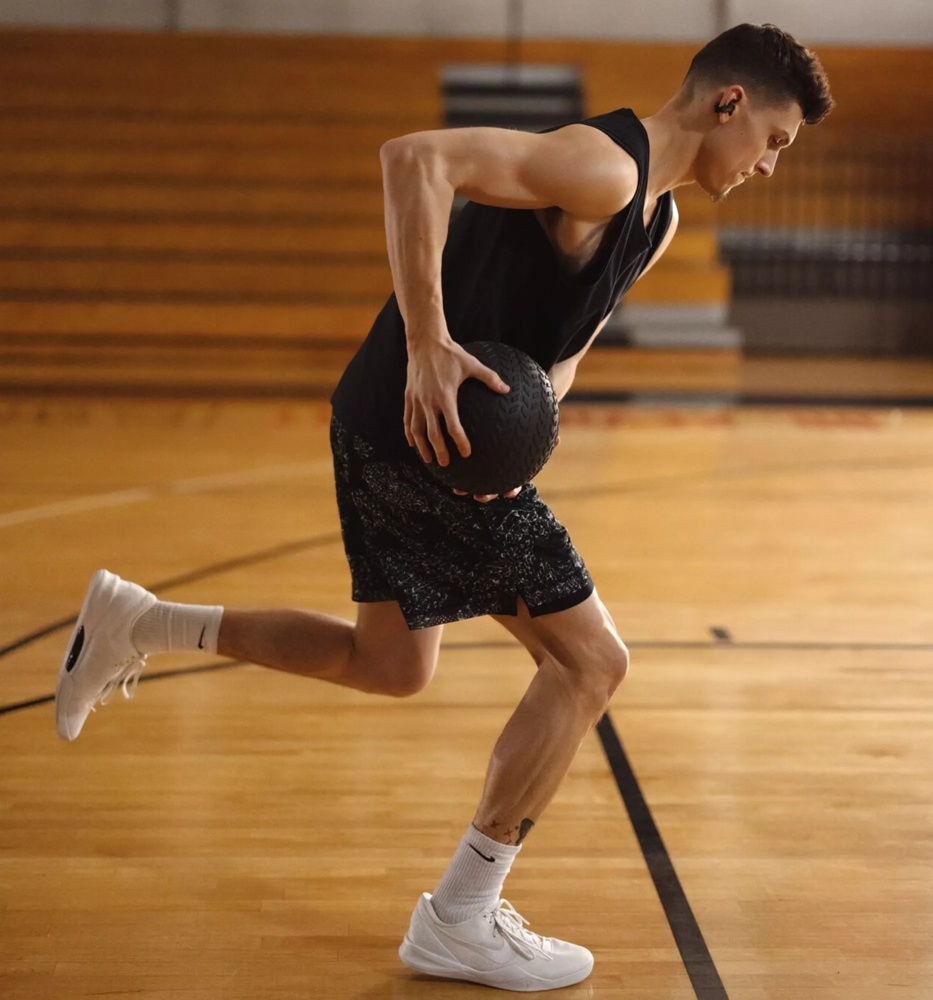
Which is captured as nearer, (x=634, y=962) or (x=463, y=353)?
(x=463, y=353)

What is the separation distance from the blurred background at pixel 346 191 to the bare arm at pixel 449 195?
5.50 m

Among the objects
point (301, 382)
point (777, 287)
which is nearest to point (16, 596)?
point (301, 382)

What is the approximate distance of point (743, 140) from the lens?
5.21 ft

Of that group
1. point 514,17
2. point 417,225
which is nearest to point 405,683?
point 417,225

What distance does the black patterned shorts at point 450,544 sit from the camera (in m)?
1.59

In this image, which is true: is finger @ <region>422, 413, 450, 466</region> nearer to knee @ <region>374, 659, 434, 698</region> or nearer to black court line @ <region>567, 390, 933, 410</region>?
knee @ <region>374, 659, 434, 698</region>

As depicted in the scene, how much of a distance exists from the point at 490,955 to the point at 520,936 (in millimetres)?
46

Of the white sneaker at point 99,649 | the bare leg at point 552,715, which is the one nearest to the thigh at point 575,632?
the bare leg at point 552,715

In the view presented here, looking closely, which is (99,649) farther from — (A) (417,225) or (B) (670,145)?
(B) (670,145)

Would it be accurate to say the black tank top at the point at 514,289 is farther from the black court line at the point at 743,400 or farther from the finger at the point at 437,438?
the black court line at the point at 743,400

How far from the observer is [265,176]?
8.57 metres

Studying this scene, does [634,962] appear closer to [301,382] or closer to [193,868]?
[193,868]

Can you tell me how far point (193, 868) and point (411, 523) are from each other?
0.66 metres

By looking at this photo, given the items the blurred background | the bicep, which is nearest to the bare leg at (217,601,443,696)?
the bicep
